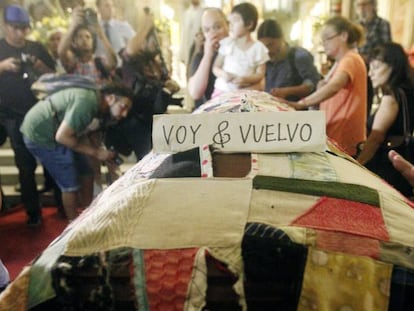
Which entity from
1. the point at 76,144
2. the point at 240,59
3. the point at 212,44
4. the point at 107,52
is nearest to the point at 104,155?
the point at 76,144

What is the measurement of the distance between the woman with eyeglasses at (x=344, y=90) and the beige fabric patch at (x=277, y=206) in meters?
1.32

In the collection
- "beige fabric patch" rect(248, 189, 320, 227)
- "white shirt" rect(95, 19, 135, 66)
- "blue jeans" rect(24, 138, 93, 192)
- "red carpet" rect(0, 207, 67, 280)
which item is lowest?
"red carpet" rect(0, 207, 67, 280)

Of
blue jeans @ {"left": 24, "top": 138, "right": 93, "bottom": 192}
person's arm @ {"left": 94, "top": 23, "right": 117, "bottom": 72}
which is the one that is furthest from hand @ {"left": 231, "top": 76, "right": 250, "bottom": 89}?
person's arm @ {"left": 94, "top": 23, "right": 117, "bottom": 72}

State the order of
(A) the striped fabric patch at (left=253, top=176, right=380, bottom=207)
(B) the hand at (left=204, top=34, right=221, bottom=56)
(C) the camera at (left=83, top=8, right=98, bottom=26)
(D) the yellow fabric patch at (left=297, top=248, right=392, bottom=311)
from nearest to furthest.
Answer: (D) the yellow fabric patch at (left=297, top=248, right=392, bottom=311) → (A) the striped fabric patch at (left=253, top=176, right=380, bottom=207) → (B) the hand at (left=204, top=34, right=221, bottom=56) → (C) the camera at (left=83, top=8, right=98, bottom=26)

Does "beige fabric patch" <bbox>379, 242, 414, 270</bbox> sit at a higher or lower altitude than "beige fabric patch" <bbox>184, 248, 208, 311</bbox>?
higher

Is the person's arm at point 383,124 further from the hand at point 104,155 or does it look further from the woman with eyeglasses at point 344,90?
the hand at point 104,155

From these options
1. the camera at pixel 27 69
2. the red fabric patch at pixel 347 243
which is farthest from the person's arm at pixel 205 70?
the red fabric patch at pixel 347 243

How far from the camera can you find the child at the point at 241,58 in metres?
2.10

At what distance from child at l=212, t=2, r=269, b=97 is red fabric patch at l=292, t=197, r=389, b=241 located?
1.54 meters

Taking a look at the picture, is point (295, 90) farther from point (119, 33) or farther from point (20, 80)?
point (20, 80)

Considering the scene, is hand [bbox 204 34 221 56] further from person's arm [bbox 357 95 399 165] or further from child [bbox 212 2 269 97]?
person's arm [bbox 357 95 399 165]

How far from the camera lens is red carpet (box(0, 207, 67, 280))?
2377 mm

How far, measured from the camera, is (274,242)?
503 mm

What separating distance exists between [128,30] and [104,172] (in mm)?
1138
